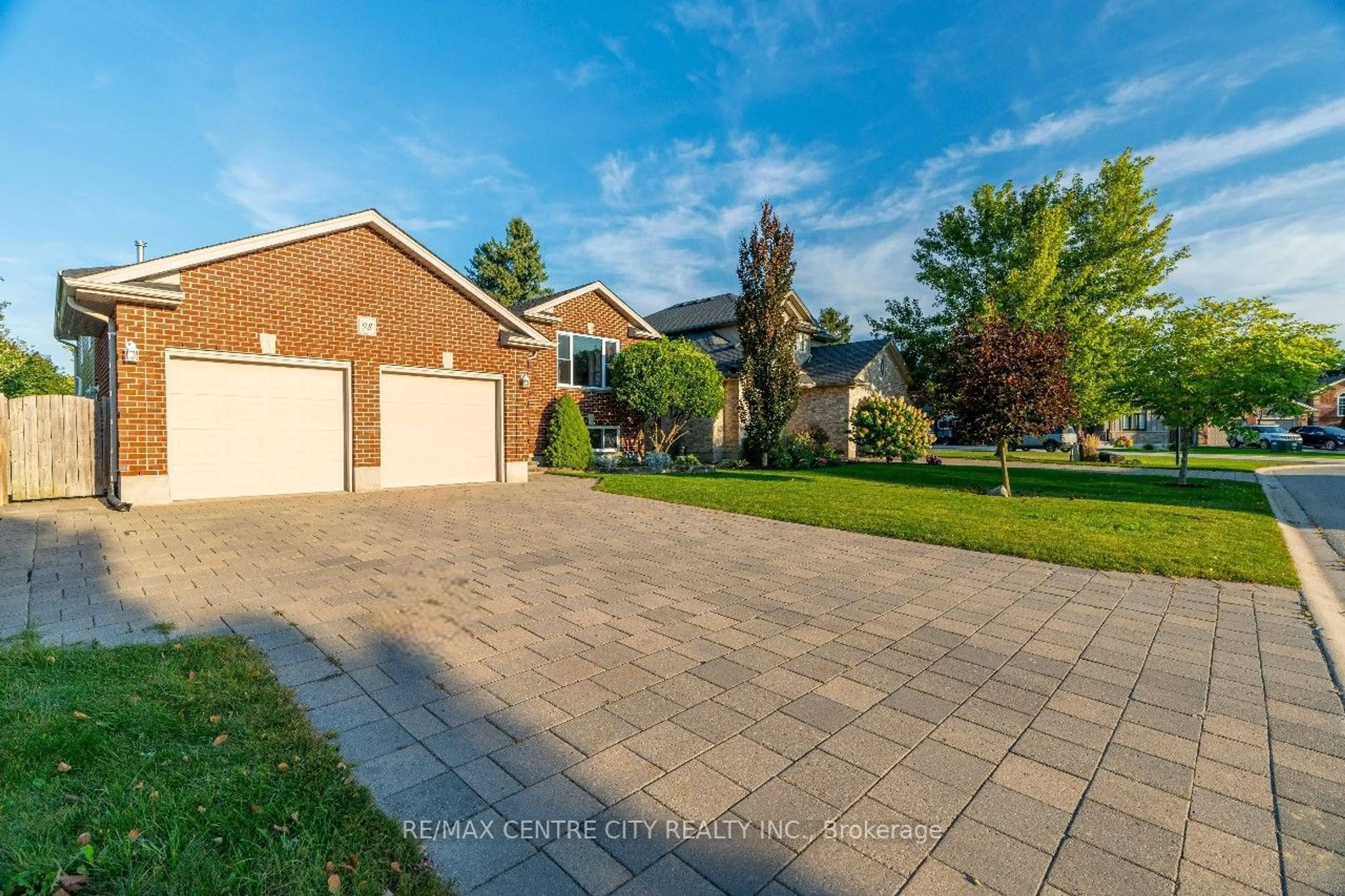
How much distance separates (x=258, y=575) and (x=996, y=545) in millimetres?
7848

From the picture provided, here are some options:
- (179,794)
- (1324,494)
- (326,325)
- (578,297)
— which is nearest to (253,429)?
(326,325)

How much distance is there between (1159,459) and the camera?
2519 centimetres

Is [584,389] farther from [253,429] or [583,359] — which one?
[253,429]

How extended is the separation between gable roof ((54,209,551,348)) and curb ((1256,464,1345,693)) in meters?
12.3

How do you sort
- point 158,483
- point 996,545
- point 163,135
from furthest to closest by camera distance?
point 163,135, point 158,483, point 996,545

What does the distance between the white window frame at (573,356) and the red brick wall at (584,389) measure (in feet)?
0.24

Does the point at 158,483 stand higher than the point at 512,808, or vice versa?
the point at 158,483

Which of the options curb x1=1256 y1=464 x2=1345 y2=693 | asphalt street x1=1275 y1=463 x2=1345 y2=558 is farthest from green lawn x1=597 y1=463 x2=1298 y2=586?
asphalt street x1=1275 y1=463 x2=1345 y2=558

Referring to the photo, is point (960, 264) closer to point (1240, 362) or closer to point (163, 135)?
point (1240, 362)

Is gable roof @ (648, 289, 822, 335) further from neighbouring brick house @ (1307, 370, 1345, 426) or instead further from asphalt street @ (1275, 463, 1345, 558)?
neighbouring brick house @ (1307, 370, 1345, 426)

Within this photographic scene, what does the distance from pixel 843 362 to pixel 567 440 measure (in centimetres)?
1239

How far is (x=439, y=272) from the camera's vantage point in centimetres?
1144

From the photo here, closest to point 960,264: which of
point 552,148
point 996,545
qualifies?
point 552,148

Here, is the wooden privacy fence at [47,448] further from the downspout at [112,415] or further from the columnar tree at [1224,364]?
the columnar tree at [1224,364]
